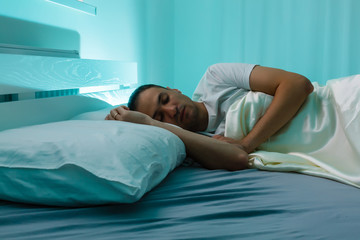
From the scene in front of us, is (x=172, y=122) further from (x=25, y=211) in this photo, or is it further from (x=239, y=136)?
(x=25, y=211)

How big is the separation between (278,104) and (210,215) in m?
0.64

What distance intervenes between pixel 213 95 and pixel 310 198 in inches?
29.3

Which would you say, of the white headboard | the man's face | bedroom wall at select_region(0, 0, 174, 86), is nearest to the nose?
the man's face

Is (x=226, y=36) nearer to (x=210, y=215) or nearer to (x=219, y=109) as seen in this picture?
(x=219, y=109)

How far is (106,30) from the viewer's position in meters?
1.99

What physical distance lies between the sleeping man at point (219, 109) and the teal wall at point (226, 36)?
799 millimetres

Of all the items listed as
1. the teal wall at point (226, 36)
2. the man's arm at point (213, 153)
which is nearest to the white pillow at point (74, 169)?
the man's arm at point (213, 153)

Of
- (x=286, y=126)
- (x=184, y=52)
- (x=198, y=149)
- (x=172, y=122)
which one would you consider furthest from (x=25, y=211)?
(x=184, y=52)

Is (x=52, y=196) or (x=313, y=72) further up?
(x=313, y=72)

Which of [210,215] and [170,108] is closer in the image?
[210,215]

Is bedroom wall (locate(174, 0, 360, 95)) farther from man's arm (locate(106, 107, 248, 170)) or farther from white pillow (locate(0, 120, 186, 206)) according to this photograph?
white pillow (locate(0, 120, 186, 206))

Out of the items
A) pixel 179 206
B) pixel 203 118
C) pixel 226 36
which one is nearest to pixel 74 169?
pixel 179 206

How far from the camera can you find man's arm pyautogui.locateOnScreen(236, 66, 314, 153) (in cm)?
113

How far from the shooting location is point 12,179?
26.5 inches
